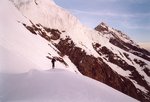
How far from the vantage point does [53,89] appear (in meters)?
21.9

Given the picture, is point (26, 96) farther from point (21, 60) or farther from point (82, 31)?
point (82, 31)

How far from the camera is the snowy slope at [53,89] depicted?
20922mm

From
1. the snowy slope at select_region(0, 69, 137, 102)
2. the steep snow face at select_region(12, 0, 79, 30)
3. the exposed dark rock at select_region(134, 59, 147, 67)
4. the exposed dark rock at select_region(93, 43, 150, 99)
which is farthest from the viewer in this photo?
the exposed dark rock at select_region(134, 59, 147, 67)

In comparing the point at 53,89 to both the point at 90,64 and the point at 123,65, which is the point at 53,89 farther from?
the point at 123,65

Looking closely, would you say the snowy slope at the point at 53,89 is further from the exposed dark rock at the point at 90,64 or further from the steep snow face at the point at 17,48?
the exposed dark rock at the point at 90,64

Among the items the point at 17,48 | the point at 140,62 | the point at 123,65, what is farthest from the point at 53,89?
the point at 140,62

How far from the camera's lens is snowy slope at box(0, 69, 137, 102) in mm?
20922

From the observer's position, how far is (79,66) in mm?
121062

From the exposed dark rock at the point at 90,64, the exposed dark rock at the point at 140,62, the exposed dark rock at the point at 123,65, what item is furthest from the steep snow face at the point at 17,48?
the exposed dark rock at the point at 140,62

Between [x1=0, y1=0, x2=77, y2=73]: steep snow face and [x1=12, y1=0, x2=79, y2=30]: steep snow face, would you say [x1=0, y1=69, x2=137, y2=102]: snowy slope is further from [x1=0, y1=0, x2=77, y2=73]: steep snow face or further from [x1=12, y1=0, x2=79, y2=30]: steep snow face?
[x1=12, y1=0, x2=79, y2=30]: steep snow face

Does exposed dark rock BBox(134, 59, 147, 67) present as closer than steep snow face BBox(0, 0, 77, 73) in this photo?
No

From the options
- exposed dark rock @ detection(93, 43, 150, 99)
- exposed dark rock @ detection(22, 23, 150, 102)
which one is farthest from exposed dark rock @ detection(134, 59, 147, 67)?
exposed dark rock @ detection(22, 23, 150, 102)

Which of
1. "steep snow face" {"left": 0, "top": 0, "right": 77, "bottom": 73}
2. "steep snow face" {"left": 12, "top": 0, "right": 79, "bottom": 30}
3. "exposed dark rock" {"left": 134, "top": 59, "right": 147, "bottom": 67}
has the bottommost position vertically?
"steep snow face" {"left": 0, "top": 0, "right": 77, "bottom": 73}

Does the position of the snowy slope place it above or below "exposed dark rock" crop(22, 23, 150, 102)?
below
